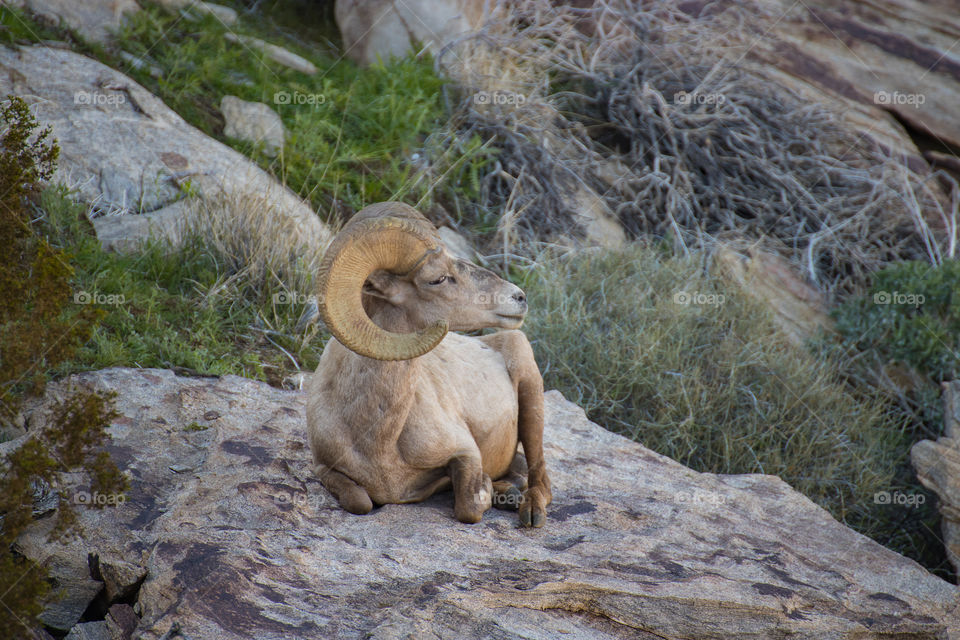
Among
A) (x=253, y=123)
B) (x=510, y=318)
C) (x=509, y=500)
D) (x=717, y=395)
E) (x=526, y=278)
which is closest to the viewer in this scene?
(x=510, y=318)

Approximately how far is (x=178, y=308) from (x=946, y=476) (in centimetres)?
632

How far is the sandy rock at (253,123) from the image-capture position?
30.6 feet

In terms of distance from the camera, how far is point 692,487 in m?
5.66

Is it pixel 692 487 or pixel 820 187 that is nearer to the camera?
pixel 692 487

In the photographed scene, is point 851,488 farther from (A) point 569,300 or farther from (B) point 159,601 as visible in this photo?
(B) point 159,601

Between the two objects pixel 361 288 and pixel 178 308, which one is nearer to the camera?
pixel 361 288

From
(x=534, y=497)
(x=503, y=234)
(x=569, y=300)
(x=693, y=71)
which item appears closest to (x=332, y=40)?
(x=503, y=234)

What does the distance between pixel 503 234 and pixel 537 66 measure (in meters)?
3.07

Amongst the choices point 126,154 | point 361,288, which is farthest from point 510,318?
point 126,154

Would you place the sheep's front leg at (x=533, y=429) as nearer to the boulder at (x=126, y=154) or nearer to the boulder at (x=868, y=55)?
the boulder at (x=126, y=154)

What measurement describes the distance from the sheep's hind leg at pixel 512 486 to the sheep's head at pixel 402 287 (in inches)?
39.6

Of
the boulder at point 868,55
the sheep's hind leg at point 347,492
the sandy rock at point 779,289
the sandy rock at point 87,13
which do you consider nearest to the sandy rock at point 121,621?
the sheep's hind leg at point 347,492

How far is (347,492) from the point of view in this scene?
4355 mm

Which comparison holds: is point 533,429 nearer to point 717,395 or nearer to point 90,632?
point 90,632
